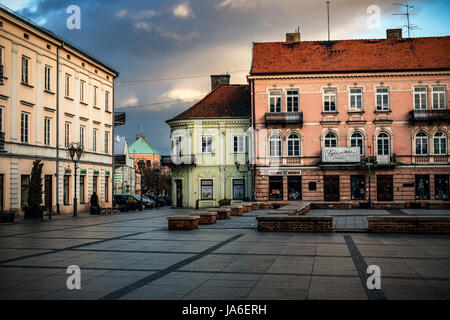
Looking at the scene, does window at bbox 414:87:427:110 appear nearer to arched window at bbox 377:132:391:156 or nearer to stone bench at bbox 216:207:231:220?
arched window at bbox 377:132:391:156

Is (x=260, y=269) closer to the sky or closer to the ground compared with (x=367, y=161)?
closer to the ground

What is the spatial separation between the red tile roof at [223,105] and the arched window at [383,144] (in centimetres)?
1246

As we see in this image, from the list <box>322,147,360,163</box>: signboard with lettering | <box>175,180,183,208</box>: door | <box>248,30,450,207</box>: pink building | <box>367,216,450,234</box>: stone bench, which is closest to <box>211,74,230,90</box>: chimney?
<box>248,30,450,207</box>: pink building

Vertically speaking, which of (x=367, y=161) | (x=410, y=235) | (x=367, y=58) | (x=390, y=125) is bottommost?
(x=410, y=235)

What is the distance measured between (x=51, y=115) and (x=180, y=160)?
1655cm

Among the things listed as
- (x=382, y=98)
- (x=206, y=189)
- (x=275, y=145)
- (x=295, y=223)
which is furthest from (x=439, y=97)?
(x=295, y=223)

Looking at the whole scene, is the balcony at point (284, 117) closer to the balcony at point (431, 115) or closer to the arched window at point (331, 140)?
the arched window at point (331, 140)

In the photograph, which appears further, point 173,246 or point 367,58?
point 367,58

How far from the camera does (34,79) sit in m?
32.3

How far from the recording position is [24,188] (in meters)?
31.3
